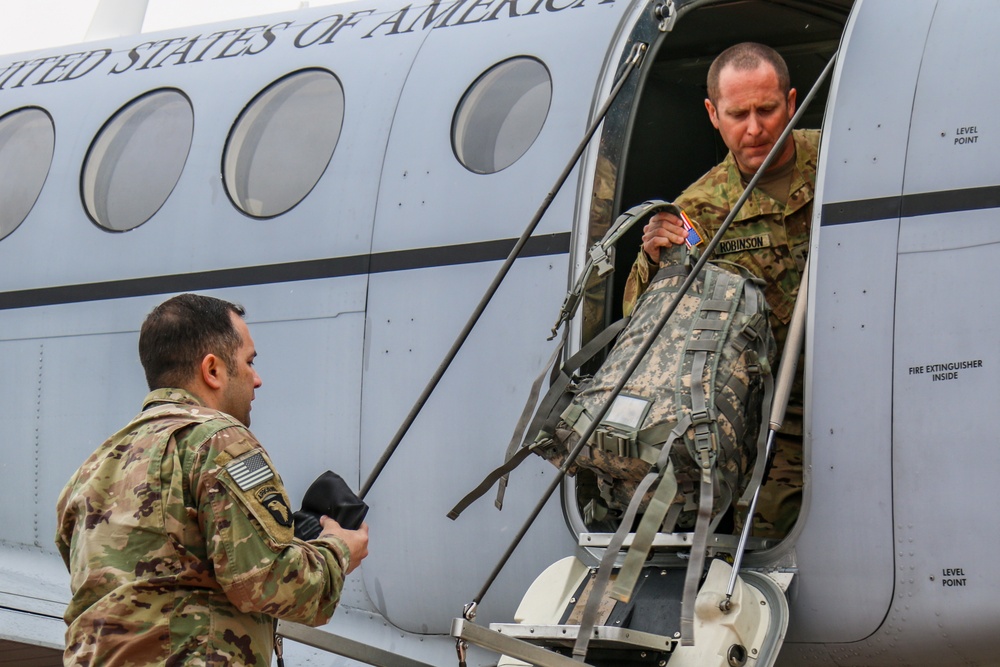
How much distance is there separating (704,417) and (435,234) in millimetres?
1760

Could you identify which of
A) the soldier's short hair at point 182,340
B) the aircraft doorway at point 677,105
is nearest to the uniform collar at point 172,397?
the soldier's short hair at point 182,340

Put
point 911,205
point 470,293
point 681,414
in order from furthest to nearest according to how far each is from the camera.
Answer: point 470,293 < point 911,205 < point 681,414

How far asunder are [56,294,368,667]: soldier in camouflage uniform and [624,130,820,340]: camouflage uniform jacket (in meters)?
1.77

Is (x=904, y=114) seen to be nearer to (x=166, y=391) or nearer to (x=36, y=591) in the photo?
(x=166, y=391)

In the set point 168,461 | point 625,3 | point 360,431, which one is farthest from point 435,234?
point 168,461

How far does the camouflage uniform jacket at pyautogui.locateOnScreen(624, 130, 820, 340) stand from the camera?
174 inches

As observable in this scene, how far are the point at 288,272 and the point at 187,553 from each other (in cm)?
249

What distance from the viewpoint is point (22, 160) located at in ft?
21.5

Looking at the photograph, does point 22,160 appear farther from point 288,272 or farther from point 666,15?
point 666,15

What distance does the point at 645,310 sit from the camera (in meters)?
4.15

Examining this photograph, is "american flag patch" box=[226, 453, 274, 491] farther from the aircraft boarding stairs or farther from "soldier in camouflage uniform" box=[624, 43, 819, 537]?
"soldier in camouflage uniform" box=[624, 43, 819, 537]

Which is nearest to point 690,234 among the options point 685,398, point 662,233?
point 662,233

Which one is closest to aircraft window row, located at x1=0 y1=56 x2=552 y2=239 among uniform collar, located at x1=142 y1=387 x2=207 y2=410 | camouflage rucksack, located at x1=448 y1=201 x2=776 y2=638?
camouflage rucksack, located at x1=448 y1=201 x2=776 y2=638

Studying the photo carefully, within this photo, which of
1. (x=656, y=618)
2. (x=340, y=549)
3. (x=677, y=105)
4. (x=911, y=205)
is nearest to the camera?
(x=340, y=549)
